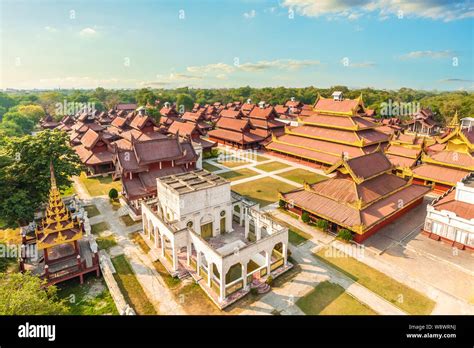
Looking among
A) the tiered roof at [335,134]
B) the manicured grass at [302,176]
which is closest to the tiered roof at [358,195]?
the tiered roof at [335,134]

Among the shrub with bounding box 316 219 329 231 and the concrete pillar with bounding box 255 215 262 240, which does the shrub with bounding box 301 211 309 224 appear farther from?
the concrete pillar with bounding box 255 215 262 240

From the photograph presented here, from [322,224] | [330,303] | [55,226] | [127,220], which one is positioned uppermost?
[55,226]

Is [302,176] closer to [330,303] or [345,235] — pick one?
[345,235]

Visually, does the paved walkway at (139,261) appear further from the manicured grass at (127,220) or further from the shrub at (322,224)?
the shrub at (322,224)

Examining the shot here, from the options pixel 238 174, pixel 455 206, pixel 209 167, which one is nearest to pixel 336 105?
pixel 238 174

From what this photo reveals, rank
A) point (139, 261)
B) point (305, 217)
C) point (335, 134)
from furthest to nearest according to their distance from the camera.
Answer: point (335, 134)
point (305, 217)
point (139, 261)

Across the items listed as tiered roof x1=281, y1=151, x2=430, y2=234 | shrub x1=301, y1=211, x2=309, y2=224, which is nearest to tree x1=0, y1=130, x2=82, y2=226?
tiered roof x1=281, y1=151, x2=430, y2=234
